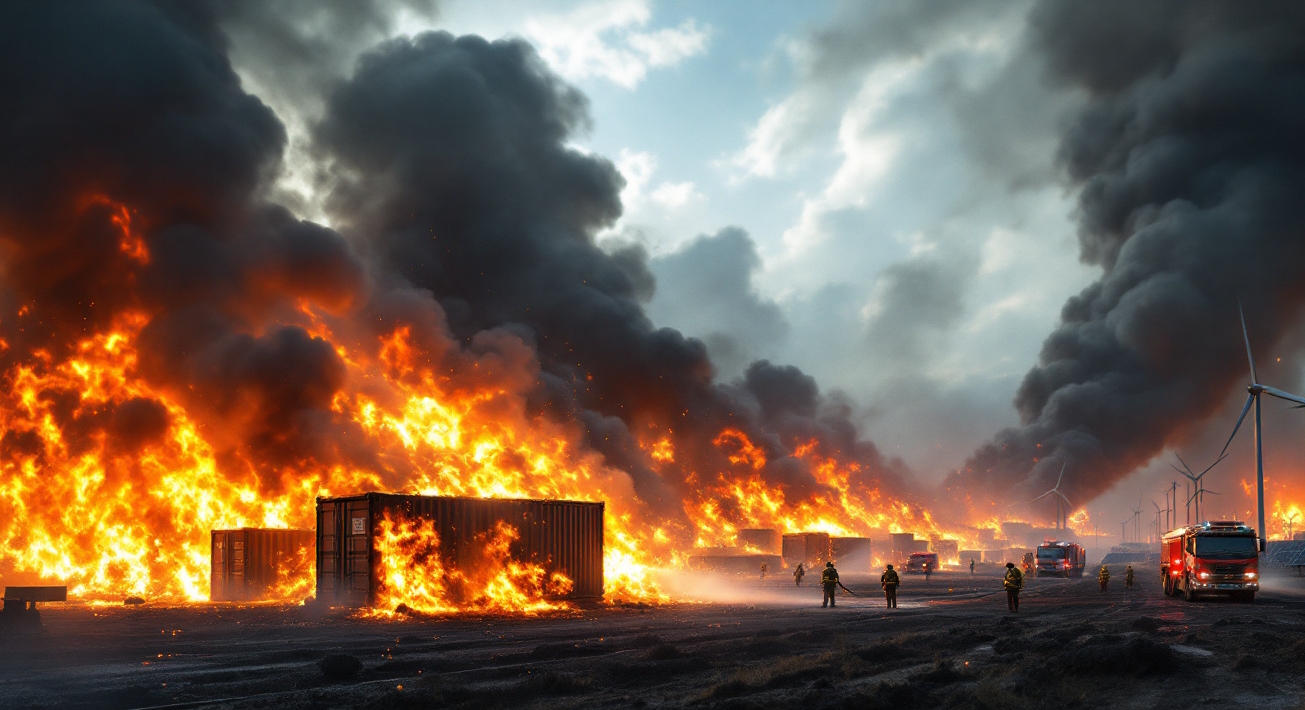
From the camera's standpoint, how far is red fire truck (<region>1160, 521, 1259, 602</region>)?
30.7 m

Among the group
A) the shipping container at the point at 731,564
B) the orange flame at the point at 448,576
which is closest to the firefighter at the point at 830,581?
the orange flame at the point at 448,576

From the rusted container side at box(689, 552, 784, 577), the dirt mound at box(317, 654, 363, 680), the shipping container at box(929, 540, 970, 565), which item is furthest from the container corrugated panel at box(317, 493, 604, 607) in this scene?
the shipping container at box(929, 540, 970, 565)

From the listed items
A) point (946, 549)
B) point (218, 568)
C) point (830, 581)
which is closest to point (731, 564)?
point (830, 581)

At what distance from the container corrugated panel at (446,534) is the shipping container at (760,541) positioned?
4417 centimetres

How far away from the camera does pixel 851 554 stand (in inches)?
2901

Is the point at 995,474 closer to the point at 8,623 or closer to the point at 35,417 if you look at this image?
the point at 35,417

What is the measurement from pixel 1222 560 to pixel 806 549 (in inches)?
1586

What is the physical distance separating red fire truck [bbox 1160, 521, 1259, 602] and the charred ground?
3.74 meters

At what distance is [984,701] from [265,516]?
32711 millimetres

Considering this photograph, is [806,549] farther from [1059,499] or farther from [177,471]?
[177,471]

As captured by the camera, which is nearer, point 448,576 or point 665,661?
point 665,661

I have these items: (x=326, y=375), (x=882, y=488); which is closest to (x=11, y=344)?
(x=326, y=375)

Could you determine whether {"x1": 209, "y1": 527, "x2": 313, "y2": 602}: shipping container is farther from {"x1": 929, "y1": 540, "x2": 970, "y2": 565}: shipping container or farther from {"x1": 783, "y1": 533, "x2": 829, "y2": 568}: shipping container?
{"x1": 929, "y1": 540, "x2": 970, "y2": 565}: shipping container

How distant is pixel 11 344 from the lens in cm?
4350
